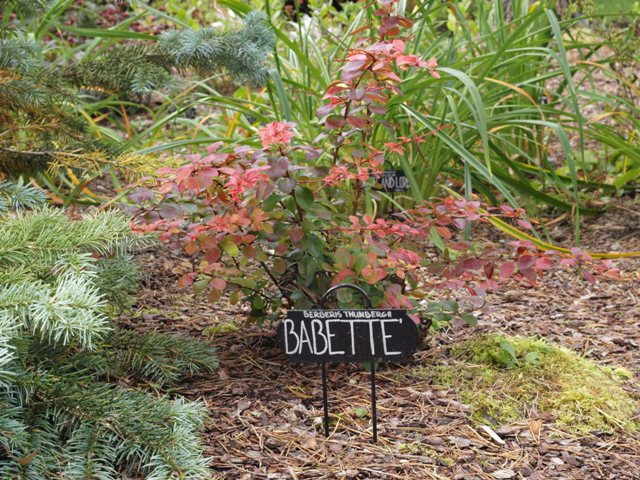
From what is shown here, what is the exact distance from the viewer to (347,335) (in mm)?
1655

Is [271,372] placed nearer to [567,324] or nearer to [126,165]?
[126,165]

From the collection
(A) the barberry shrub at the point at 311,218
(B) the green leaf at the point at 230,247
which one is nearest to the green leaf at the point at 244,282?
(A) the barberry shrub at the point at 311,218

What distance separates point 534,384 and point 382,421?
1.44 feet

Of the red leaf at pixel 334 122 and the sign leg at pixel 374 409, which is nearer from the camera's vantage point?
the sign leg at pixel 374 409

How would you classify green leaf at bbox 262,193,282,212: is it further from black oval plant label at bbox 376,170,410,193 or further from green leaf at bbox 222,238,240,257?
black oval plant label at bbox 376,170,410,193

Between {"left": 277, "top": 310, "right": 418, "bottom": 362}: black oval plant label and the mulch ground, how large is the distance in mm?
218

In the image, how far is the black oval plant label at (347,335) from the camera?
5.40 feet

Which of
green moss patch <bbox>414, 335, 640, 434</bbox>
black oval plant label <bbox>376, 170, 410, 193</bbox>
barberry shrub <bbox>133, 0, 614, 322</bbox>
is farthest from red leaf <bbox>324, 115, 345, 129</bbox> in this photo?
black oval plant label <bbox>376, 170, 410, 193</bbox>

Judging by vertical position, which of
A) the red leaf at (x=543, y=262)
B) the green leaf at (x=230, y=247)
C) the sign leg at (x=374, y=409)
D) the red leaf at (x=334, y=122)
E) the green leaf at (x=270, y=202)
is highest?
the red leaf at (x=334, y=122)

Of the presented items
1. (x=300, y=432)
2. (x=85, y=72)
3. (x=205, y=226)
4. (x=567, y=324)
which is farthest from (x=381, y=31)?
(x=567, y=324)

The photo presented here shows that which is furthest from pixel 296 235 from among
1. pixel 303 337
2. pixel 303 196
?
pixel 303 337

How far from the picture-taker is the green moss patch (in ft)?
6.22

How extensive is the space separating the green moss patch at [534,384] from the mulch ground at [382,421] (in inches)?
1.5

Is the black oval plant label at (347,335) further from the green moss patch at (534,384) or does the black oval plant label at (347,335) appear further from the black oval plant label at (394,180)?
the black oval plant label at (394,180)
